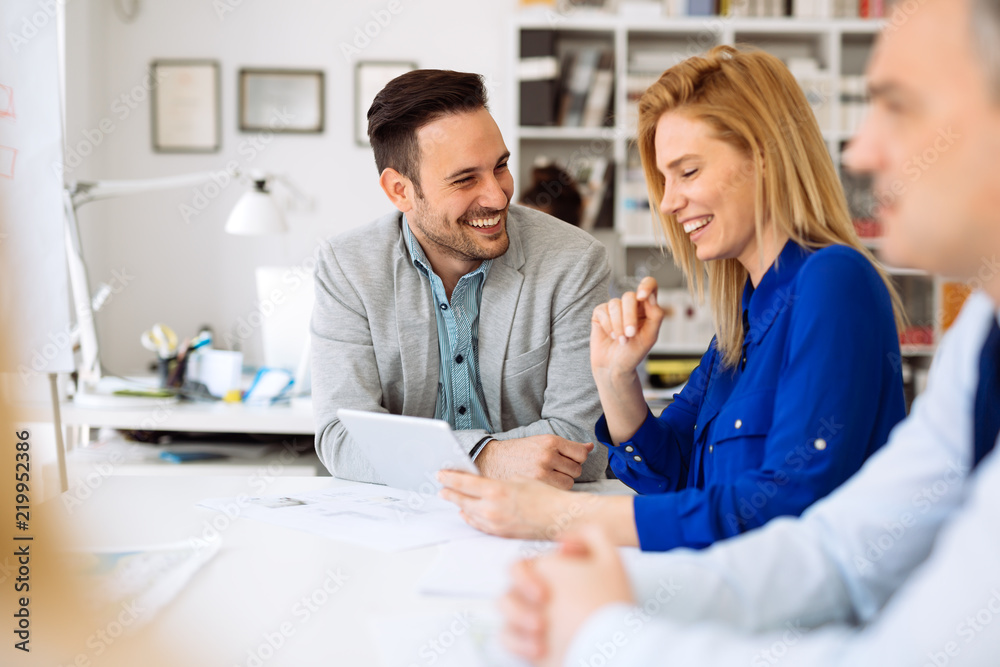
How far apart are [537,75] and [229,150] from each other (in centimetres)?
157

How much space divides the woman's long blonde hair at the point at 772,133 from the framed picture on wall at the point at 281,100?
10.4ft

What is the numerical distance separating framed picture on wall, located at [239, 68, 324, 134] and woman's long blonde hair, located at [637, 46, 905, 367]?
3.18m

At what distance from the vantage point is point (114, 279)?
4.05 meters

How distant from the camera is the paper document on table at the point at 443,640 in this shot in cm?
68

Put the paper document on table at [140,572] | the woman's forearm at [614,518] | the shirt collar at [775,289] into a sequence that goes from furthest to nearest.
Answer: the shirt collar at [775,289], the woman's forearm at [614,518], the paper document on table at [140,572]

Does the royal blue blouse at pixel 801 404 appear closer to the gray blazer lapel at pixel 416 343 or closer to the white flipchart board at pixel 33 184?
the gray blazer lapel at pixel 416 343

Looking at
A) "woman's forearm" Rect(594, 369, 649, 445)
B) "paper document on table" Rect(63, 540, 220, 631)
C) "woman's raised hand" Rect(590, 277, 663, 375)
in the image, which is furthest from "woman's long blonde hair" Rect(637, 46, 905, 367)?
"paper document on table" Rect(63, 540, 220, 631)

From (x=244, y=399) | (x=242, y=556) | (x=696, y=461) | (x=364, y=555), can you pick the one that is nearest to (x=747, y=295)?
(x=696, y=461)

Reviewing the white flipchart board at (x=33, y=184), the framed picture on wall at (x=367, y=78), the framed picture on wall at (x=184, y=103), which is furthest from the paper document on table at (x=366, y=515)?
the framed picture on wall at (x=184, y=103)

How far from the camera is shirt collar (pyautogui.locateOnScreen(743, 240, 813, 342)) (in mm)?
1074

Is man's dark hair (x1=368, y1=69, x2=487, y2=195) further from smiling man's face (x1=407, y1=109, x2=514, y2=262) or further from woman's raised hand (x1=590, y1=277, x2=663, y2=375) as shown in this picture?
woman's raised hand (x1=590, y1=277, x2=663, y2=375)

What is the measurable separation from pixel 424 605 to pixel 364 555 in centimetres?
16

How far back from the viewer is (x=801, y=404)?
0.93 metres

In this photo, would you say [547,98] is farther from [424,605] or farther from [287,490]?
[424,605]
